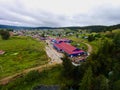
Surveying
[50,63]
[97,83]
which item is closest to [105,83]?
[97,83]

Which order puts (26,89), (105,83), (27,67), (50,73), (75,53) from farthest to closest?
(75,53), (27,67), (50,73), (26,89), (105,83)

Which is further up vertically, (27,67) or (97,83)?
Answer: (97,83)

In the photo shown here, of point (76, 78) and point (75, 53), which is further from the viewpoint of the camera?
point (75, 53)

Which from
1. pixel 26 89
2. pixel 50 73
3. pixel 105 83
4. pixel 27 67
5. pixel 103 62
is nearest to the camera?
pixel 105 83

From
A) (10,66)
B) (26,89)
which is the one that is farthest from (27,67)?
(26,89)

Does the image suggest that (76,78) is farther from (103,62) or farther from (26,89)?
(26,89)

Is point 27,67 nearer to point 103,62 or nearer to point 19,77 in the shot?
point 19,77
